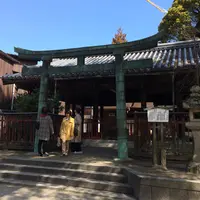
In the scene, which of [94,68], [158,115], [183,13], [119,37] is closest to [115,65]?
[94,68]

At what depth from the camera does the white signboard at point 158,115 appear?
18.7ft

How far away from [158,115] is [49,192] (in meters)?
3.45

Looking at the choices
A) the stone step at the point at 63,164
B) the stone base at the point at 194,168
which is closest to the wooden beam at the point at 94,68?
the stone step at the point at 63,164

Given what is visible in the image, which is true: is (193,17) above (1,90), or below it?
above

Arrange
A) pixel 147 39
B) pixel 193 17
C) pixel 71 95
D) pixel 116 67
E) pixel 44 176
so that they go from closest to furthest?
pixel 44 176 < pixel 147 39 < pixel 116 67 < pixel 71 95 < pixel 193 17

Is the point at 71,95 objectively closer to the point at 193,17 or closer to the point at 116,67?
the point at 116,67

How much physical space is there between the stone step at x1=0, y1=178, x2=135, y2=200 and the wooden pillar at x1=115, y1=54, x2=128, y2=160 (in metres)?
1.96

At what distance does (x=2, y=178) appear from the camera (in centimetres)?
582

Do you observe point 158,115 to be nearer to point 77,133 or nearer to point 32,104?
point 77,133

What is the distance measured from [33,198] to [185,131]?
4.97 meters

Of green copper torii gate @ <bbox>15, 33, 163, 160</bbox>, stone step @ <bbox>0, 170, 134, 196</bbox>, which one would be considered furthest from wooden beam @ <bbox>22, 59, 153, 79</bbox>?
stone step @ <bbox>0, 170, 134, 196</bbox>

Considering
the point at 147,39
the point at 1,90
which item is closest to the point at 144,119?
the point at 147,39

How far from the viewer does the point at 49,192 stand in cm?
485

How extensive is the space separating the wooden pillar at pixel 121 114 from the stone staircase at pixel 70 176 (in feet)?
3.97
